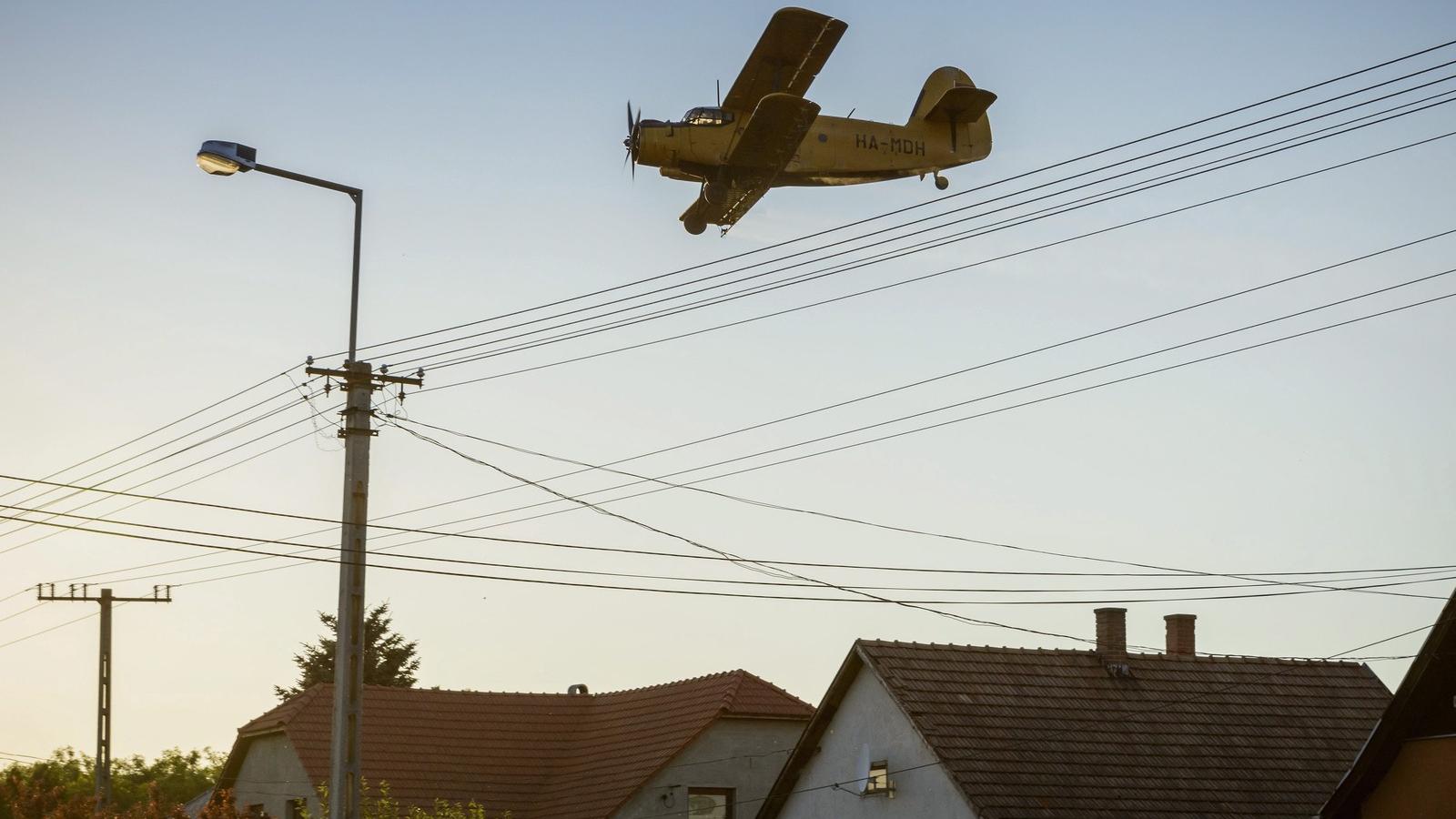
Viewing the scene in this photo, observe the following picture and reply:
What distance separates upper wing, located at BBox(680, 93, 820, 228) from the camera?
76.8 feet

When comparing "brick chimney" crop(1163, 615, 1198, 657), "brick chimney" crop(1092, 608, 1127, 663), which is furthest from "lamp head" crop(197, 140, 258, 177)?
"brick chimney" crop(1163, 615, 1198, 657)

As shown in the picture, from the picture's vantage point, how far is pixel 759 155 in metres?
24.5

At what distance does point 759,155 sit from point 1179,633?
16.0 meters

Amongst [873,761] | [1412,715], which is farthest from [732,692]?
[1412,715]

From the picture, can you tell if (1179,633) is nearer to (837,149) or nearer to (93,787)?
(837,149)

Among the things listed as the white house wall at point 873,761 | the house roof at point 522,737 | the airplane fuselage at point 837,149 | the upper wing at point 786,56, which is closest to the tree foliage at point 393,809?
the house roof at point 522,737

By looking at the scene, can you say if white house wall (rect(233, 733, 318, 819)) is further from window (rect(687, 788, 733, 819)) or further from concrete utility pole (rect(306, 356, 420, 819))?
concrete utility pole (rect(306, 356, 420, 819))

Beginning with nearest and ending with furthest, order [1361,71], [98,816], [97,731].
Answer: [1361,71], [98,816], [97,731]

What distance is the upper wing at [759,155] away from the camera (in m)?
23.4

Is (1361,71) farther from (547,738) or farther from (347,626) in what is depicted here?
(547,738)

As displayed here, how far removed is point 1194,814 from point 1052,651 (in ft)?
14.3

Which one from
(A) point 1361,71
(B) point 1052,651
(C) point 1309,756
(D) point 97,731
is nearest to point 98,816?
(D) point 97,731

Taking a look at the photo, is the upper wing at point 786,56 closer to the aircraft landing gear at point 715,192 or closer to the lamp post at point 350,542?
the aircraft landing gear at point 715,192

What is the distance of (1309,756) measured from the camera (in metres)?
31.7
